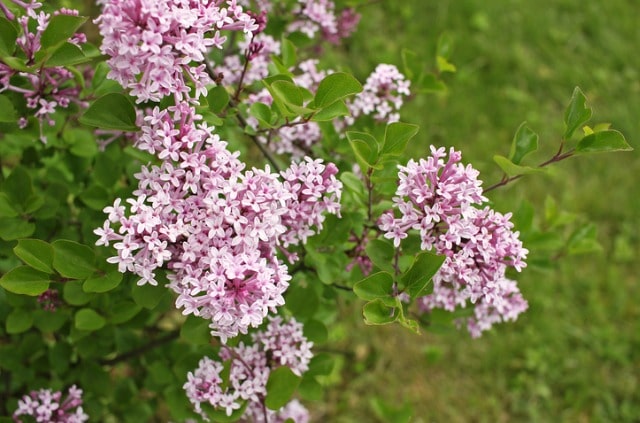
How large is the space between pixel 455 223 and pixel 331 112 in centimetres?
35

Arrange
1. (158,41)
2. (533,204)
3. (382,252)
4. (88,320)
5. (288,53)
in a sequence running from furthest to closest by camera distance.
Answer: (533,204)
(288,53)
(88,320)
(382,252)
(158,41)

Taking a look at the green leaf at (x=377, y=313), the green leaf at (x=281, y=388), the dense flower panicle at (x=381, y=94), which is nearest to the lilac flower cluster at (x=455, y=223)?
the green leaf at (x=377, y=313)

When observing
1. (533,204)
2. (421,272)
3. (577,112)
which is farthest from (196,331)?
(533,204)

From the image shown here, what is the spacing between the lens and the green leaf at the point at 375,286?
4.58 ft

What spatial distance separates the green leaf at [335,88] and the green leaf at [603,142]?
0.51 meters

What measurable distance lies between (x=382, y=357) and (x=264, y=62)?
5.80ft

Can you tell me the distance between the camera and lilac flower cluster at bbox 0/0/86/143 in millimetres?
1387

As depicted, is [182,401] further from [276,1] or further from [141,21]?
[276,1]

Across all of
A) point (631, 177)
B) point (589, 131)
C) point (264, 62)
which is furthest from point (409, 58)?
point (631, 177)

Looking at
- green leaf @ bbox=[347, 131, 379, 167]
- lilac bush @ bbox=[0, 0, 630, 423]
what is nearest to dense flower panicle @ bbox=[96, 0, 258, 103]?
lilac bush @ bbox=[0, 0, 630, 423]

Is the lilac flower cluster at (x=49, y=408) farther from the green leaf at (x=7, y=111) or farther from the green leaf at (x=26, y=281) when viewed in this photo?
the green leaf at (x=7, y=111)

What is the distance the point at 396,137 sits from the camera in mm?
1493

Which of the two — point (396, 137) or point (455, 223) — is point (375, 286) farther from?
point (396, 137)

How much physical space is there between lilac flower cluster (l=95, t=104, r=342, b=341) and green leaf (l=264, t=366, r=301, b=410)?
10.7 inches
